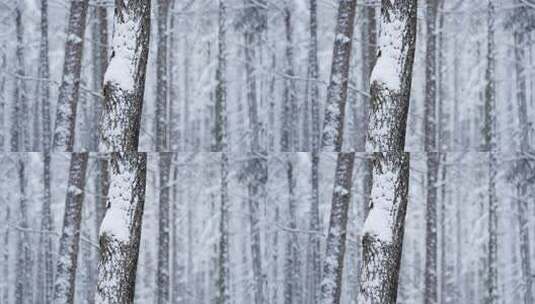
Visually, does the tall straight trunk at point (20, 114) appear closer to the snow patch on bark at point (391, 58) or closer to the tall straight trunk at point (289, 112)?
the tall straight trunk at point (289, 112)

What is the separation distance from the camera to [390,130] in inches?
176

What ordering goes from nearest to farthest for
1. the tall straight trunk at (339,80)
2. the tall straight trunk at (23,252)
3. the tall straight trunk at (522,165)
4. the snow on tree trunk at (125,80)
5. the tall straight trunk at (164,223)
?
the snow on tree trunk at (125,80), the tall straight trunk at (339,80), the tall straight trunk at (522,165), the tall straight trunk at (164,223), the tall straight trunk at (23,252)

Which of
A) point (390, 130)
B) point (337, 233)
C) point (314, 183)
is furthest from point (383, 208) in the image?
point (314, 183)

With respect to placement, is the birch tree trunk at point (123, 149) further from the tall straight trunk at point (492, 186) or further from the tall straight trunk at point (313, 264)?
the tall straight trunk at point (492, 186)

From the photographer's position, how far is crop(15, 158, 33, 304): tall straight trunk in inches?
203

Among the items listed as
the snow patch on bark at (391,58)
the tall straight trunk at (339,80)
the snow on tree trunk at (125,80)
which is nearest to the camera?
the snow patch on bark at (391,58)

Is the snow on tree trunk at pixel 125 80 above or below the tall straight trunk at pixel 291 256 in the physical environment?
above

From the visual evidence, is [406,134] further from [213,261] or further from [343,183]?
[213,261]

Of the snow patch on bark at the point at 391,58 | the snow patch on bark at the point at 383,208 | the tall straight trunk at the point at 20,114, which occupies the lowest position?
the snow patch on bark at the point at 383,208

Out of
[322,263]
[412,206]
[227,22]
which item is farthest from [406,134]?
[227,22]

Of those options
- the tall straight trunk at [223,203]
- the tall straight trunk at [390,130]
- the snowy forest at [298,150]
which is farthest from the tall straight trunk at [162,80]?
the tall straight trunk at [390,130]

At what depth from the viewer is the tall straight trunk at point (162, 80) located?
5.00 m

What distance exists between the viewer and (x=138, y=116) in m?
4.64

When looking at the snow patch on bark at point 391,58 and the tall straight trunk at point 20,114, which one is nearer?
the snow patch on bark at point 391,58
